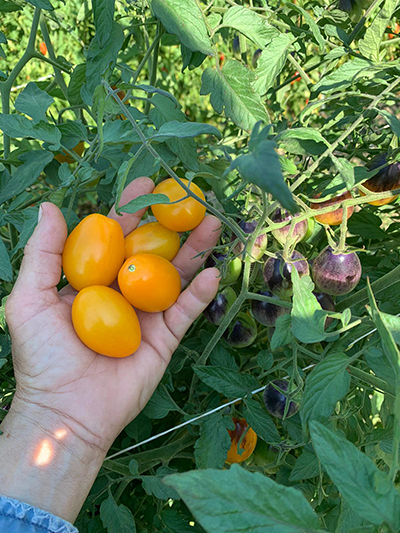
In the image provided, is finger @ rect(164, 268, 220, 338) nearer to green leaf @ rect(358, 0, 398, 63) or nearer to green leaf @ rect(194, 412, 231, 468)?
green leaf @ rect(194, 412, 231, 468)

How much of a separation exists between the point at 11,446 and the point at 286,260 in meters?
0.63

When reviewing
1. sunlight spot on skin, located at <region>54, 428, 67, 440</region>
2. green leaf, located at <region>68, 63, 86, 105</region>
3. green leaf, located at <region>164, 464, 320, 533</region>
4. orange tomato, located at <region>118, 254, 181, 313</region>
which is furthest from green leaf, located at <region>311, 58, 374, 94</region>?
sunlight spot on skin, located at <region>54, 428, 67, 440</region>

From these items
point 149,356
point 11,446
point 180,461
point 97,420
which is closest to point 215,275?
point 149,356

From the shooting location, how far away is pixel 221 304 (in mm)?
960

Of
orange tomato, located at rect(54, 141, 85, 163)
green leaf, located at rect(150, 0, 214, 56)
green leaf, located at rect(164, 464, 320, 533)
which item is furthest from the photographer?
orange tomato, located at rect(54, 141, 85, 163)

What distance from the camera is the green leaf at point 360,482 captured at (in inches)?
16.8

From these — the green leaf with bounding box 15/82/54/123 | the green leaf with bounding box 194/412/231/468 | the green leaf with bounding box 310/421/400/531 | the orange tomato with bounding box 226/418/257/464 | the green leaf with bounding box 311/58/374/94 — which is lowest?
the orange tomato with bounding box 226/418/257/464

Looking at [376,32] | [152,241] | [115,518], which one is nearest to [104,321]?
[152,241]

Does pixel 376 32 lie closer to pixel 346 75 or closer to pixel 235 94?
pixel 346 75

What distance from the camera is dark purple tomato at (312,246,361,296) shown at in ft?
2.63

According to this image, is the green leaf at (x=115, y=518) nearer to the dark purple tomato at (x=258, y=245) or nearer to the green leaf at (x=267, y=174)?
the dark purple tomato at (x=258, y=245)

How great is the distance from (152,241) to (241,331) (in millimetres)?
269

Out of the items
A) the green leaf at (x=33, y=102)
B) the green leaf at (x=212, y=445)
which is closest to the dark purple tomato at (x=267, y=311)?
the green leaf at (x=212, y=445)

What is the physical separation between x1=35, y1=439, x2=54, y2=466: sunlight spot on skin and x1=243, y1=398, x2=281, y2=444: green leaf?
386 mm
